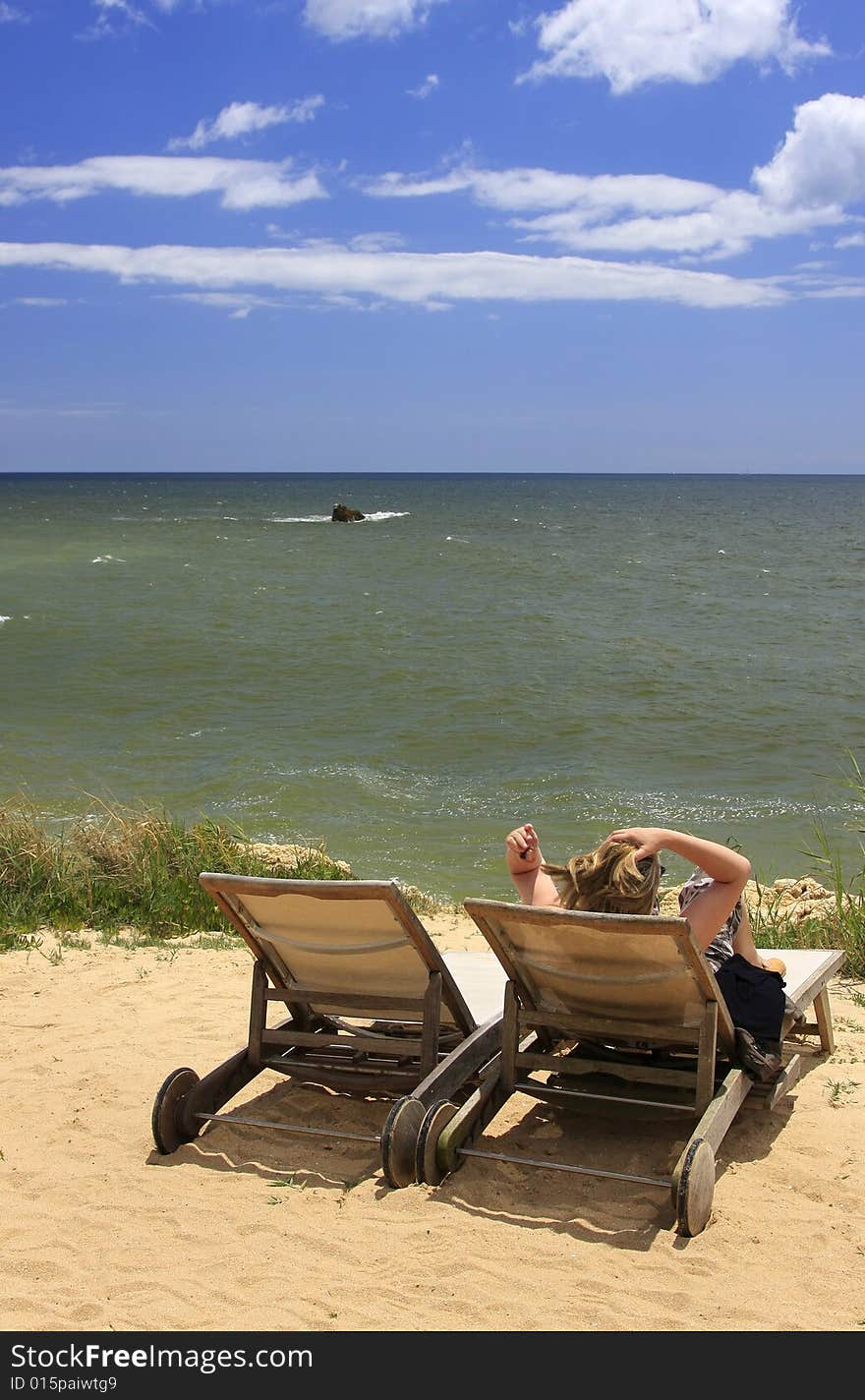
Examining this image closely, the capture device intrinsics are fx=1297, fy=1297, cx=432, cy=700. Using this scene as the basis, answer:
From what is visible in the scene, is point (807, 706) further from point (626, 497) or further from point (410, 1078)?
point (626, 497)

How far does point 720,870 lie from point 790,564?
4512 cm

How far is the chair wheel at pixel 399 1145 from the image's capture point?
13.1 ft

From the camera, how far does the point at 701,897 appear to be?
14.0 ft

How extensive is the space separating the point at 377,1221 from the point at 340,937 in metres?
0.98

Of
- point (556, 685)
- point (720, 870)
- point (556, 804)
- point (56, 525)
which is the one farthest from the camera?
point (56, 525)

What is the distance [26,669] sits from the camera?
804 inches

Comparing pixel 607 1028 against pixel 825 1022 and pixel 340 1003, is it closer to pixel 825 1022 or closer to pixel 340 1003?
pixel 340 1003

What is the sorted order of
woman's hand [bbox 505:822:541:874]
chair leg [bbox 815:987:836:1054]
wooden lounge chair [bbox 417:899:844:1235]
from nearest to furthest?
wooden lounge chair [bbox 417:899:844:1235] < woman's hand [bbox 505:822:541:874] < chair leg [bbox 815:987:836:1054]

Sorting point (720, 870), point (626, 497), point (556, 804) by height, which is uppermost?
point (626, 497)

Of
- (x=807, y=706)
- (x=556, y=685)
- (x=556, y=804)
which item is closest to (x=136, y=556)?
(x=556, y=685)

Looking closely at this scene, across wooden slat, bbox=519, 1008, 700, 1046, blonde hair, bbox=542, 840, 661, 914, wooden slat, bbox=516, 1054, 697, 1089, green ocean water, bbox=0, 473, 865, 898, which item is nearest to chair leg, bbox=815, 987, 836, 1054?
wooden slat, bbox=516, 1054, 697, 1089

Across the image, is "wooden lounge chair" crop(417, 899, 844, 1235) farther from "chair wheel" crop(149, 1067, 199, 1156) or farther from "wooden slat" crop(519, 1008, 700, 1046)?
"chair wheel" crop(149, 1067, 199, 1156)

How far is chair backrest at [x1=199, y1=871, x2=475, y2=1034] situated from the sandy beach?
511mm

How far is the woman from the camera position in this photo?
161 inches
